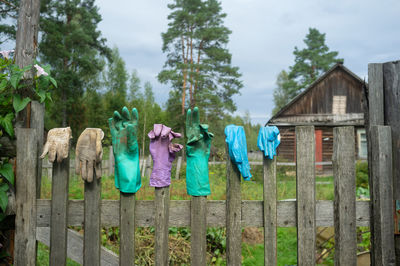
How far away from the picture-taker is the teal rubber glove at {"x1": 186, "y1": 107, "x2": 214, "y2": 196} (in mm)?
2014

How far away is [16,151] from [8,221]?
54 cm

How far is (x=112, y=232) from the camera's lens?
4117 mm

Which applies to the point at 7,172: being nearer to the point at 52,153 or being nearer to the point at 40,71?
the point at 52,153

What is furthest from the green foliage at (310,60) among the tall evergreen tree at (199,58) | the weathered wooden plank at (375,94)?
the weathered wooden plank at (375,94)

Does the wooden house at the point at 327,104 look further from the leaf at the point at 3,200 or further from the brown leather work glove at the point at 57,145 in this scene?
the leaf at the point at 3,200

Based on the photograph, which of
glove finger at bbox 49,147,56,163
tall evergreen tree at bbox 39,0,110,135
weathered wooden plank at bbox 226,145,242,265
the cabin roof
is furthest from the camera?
tall evergreen tree at bbox 39,0,110,135

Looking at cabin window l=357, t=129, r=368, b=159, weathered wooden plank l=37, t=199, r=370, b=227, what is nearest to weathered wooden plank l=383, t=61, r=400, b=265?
weathered wooden plank l=37, t=199, r=370, b=227

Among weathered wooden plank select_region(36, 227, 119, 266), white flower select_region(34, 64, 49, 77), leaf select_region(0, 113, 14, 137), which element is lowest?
weathered wooden plank select_region(36, 227, 119, 266)

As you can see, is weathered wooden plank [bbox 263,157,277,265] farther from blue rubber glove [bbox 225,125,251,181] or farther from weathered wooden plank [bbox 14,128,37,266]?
weathered wooden plank [bbox 14,128,37,266]

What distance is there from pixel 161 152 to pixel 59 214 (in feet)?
2.67

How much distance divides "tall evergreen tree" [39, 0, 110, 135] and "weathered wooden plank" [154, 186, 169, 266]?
50.7ft

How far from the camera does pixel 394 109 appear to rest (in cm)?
213

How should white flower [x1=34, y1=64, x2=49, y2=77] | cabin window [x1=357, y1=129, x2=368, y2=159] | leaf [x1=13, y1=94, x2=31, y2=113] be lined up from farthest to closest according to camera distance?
cabin window [x1=357, y1=129, x2=368, y2=159] < white flower [x1=34, y1=64, x2=49, y2=77] < leaf [x1=13, y1=94, x2=31, y2=113]

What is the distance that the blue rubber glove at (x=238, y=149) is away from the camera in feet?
6.47
